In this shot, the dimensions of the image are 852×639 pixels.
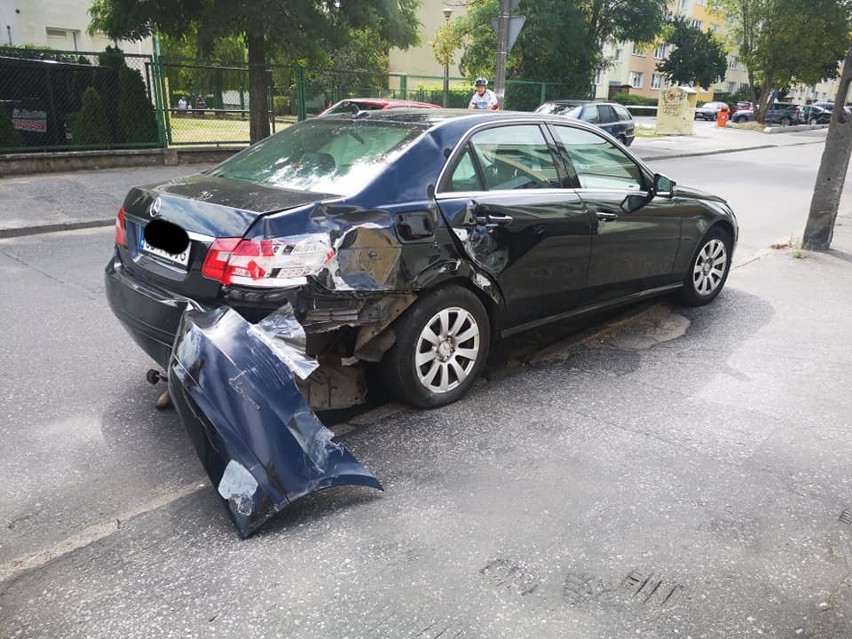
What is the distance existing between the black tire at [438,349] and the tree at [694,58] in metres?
66.1

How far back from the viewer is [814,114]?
50.7m

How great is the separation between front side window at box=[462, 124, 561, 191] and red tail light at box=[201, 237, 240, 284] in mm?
1295

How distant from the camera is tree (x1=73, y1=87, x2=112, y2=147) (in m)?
13.1

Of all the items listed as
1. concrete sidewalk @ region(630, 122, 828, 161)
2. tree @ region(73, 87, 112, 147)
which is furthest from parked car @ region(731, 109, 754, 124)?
tree @ region(73, 87, 112, 147)

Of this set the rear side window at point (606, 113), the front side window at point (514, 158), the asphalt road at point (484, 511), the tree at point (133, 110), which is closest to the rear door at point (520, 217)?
the front side window at point (514, 158)

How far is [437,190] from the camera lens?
3787mm

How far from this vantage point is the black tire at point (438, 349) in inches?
146

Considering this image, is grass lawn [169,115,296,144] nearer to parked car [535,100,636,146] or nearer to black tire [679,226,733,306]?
parked car [535,100,636,146]

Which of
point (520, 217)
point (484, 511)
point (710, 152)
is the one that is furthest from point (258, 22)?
point (710, 152)

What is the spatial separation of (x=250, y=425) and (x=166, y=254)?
117 centimetres

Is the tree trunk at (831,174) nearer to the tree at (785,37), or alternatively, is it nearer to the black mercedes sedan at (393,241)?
the black mercedes sedan at (393,241)

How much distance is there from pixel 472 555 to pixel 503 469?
0.71 meters

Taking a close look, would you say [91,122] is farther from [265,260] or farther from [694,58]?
[694,58]

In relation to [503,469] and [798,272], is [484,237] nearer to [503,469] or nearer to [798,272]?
[503,469]
